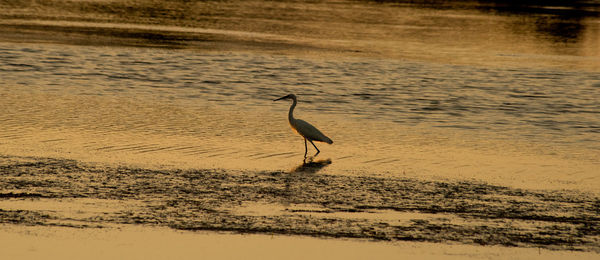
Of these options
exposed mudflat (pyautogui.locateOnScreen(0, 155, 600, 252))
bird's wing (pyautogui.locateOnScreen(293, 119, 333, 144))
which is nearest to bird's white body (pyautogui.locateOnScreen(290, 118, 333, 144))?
bird's wing (pyautogui.locateOnScreen(293, 119, 333, 144))

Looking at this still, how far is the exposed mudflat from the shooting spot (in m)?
9.52

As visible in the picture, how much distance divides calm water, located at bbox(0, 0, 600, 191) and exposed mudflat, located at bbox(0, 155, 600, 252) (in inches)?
40.2

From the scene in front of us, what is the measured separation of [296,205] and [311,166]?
2.66 meters

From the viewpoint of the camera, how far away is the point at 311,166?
516 inches

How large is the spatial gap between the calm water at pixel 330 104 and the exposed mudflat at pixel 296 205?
3.35 ft

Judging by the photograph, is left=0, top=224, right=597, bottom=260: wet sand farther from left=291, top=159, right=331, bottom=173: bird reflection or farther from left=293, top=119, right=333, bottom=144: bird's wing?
left=293, top=119, right=333, bottom=144: bird's wing

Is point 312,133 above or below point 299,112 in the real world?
above

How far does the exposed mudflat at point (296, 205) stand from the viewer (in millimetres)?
9516

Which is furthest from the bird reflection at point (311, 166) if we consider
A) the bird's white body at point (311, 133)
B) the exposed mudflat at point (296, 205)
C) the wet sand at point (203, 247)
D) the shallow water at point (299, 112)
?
the wet sand at point (203, 247)

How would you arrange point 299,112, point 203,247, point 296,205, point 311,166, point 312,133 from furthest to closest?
point 299,112 < point 312,133 < point 311,166 < point 296,205 < point 203,247

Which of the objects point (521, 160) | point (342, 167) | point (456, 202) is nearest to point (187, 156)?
point (342, 167)

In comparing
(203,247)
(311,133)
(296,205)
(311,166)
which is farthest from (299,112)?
(203,247)

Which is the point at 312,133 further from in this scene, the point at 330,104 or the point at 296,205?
the point at 330,104

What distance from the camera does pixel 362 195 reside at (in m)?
11.1
